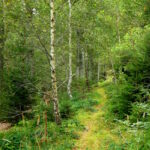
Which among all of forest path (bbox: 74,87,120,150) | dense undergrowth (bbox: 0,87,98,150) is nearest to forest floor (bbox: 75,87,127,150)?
forest path (bbox: 74,87,120,150)

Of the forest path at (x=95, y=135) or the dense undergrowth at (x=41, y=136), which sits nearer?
the dense undergrowth at (x=41, y=136)

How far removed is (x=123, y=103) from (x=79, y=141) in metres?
2.40

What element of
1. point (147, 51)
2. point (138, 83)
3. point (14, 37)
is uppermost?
point (14, 37)

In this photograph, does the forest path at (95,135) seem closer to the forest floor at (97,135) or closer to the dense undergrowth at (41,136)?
the forest floor at (97,135)

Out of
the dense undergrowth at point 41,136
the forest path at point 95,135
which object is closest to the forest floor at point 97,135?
the forest path at point 95,135

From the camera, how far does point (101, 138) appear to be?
5332mm

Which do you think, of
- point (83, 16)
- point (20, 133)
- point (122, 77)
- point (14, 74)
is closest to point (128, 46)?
point (122, 77)

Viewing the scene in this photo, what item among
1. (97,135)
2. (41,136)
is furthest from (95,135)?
(41,136)

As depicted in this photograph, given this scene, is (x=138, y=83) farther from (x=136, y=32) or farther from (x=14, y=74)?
(x=14, y=74)

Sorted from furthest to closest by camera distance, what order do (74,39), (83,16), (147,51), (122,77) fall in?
(74,39), (83,16), (122,77), (147,51)

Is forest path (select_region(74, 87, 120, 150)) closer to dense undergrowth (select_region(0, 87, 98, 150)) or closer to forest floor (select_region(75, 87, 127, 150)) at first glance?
forest floor (select_region(75, 87, 127, 150))

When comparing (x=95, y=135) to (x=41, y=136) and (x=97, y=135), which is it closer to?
(x=97, y=135)

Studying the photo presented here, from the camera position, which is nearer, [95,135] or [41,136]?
→ [41,136]

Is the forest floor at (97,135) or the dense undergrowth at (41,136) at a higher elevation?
the dense undergrowth at (41,136)
